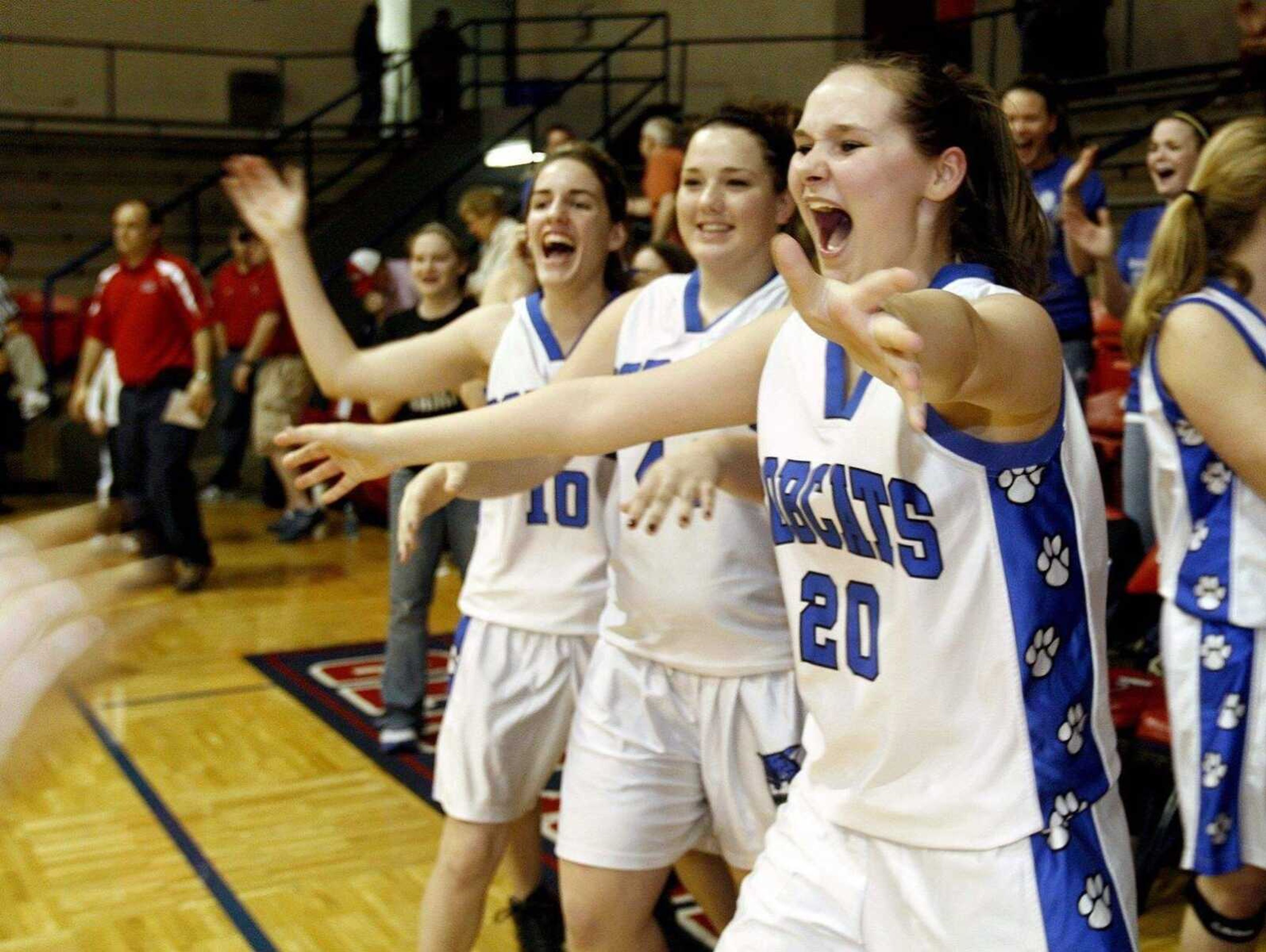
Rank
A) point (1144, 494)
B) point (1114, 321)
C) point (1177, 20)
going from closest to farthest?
1. point (1144, 494)
2. point (1114, 321)
3. point (1177, 20)

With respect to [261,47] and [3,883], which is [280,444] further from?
[261,47]

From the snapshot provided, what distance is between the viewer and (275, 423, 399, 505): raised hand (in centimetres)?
241

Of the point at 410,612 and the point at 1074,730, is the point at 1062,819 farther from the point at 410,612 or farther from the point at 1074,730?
the point at 410,612

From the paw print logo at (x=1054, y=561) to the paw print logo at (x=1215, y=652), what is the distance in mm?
1020

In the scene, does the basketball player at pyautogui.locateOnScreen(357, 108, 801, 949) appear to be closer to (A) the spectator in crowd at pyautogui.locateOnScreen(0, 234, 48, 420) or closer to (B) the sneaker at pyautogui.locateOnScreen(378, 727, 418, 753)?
(B) the sneaker at pyautogui.locateOnScreen(378, 727, 418, 753)

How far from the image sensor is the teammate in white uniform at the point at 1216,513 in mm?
2820

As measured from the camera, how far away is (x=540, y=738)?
3367mm

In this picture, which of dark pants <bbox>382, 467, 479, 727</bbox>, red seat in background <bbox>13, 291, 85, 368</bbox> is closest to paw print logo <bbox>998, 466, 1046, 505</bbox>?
dark pants <bbox>382, 467, 479, 727</bbox>

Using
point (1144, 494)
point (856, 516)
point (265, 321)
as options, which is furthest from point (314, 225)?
point (856, 516)

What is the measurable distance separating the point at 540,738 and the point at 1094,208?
3.50m

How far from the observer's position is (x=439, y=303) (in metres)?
5.89

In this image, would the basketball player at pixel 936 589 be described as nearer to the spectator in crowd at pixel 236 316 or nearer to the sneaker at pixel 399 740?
the sneaker at pixel 399 740

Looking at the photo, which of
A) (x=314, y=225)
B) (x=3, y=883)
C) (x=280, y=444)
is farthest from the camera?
(x=314, y=225)

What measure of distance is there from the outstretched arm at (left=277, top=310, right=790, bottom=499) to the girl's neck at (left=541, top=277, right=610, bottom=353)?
3.61 feet
